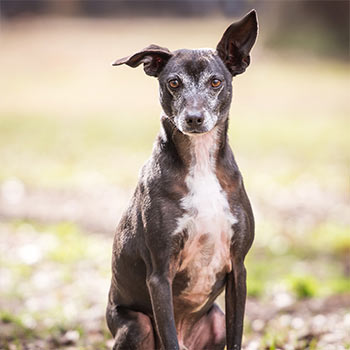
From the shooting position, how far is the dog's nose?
9.20 feet

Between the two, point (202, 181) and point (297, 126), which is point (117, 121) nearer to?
point (297, 126)

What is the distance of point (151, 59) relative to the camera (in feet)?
10.1

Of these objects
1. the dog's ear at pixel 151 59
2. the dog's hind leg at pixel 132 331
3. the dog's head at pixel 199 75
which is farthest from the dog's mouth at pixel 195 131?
the dog's hind leg at pixel 132 331

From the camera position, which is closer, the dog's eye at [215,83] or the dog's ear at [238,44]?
the dog's eye at [215,83]

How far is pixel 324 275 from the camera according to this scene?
Answer: 18.5ft

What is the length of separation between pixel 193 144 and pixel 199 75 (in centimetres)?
31

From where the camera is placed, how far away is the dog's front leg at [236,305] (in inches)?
122

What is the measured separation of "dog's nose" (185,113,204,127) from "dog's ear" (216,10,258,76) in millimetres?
393

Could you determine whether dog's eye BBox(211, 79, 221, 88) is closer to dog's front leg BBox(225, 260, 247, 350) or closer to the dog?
the dog

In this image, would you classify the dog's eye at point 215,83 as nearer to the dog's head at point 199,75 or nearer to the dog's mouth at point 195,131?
the dog's head at point 199,75

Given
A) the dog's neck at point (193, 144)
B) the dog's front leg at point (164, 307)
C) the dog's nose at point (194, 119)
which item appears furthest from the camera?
the dog's neck at point (193, 144)

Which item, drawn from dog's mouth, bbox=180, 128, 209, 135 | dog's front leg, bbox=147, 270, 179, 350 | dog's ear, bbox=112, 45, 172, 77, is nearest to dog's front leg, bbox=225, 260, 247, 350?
dog's front leg, bbox=147, 270, 179, 350

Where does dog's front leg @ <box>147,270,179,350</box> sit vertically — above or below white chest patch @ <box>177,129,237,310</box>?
below

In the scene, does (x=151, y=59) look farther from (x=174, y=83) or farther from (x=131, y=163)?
(x=131, y=163)
